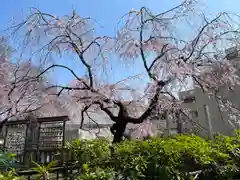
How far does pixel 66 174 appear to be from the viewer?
3.07 metres

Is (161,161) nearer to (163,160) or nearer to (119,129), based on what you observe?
(163,160)

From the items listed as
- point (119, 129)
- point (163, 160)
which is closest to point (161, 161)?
point (163, 160)

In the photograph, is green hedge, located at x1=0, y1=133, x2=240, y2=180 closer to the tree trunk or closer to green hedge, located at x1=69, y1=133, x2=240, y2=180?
green hedge, located at x1=69, y1=133, x2=240, y2=180

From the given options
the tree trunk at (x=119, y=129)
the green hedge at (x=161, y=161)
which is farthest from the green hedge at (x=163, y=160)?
the tree trunk at (x=119, y=129)

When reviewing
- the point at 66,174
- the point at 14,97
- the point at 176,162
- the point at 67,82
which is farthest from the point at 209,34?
the point at 14,97

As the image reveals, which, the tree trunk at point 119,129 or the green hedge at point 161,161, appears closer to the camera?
the green hedge at point 161,161

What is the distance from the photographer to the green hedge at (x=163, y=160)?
92.0 inches

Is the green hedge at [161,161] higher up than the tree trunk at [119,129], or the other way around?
the tree trunk at [119,129]

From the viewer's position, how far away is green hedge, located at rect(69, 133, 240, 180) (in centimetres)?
234

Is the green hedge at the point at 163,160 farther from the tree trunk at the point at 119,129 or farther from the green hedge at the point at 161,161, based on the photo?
the tree trunk at the point at 119,129

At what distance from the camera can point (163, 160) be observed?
249 centimetres

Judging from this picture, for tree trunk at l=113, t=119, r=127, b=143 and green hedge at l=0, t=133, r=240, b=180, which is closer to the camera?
green hedge at l=0, t=133, r=240, b=180

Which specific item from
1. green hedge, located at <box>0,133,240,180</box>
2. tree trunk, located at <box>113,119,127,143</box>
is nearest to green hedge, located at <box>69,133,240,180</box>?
green hedge, located at <box>0,133,240,180</box>

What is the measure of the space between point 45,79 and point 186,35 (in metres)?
3.95
